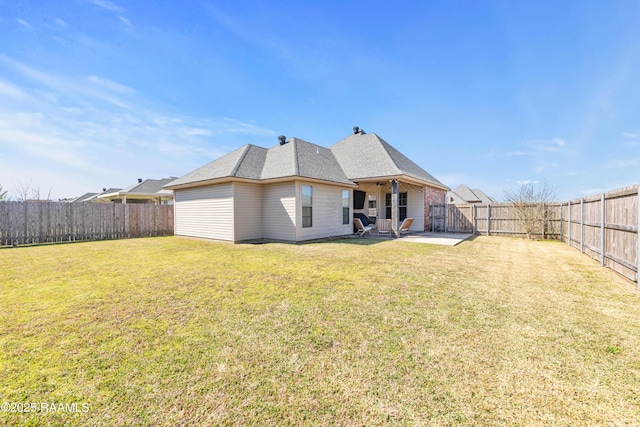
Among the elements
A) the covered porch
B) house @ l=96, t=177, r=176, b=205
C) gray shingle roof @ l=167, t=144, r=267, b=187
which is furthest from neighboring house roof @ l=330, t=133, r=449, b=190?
house @ l=96, t=177, r=176, b=205

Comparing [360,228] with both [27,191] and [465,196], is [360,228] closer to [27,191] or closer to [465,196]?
[465,196]

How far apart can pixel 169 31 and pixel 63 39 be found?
2.94 m

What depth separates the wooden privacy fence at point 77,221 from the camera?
34.4ft

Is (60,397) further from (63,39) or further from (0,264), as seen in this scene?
(63,39)

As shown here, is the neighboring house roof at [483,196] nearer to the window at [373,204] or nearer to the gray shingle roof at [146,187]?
the window at [373,204]

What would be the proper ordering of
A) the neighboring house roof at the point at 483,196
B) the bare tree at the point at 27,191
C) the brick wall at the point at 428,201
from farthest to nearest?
the neighboring house roof at the point at 483,196 → the bare tree at the point at 27,191 → the brick wall at the point at 428,201

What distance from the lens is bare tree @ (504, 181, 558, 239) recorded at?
12.9 metres

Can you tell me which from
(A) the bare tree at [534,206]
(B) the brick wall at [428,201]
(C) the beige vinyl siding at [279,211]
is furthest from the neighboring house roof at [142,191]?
(A) the bare tree at [534,206]

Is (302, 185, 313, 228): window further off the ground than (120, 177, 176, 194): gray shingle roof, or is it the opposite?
(120, 177, 176, 194): gray shingle roof

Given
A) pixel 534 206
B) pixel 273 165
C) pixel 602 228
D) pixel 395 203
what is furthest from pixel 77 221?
pixel 534 206

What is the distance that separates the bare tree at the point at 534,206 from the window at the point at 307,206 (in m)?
11.1

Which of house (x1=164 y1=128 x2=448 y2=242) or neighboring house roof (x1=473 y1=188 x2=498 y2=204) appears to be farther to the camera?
neighboring house roof (x1=473 y1=188 x2=498 y2=204)

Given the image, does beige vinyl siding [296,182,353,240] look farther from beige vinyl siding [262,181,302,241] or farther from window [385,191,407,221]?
window [385,191,407,221]

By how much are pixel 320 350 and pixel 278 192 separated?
9.14 m
